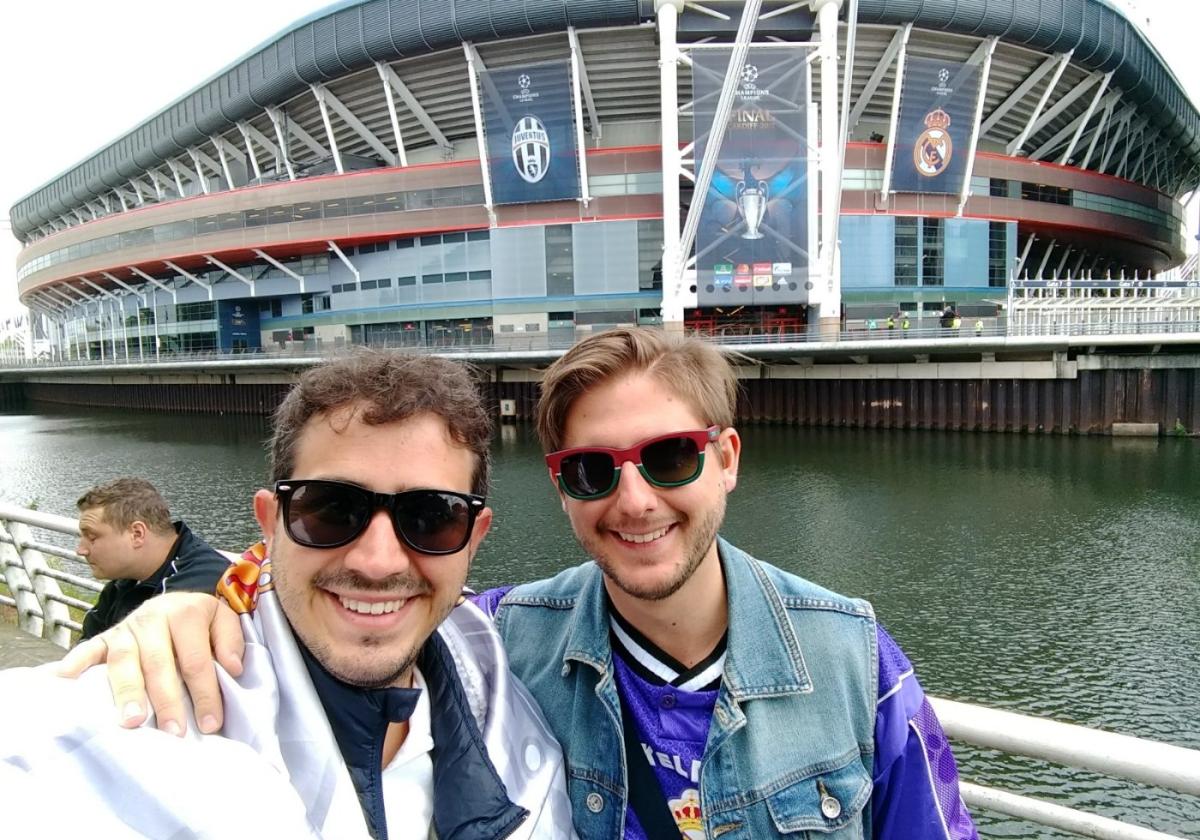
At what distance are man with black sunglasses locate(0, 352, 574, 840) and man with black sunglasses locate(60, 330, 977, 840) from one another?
0.48 ft

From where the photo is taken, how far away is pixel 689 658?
66.6 inches

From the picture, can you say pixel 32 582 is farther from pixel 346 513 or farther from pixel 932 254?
pixel 932 254

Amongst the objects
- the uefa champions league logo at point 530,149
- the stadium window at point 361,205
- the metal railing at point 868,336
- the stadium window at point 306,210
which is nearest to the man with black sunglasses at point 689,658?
the metal railing at point 868,336

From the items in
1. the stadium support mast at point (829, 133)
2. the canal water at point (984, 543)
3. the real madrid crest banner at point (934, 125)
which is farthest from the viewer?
the real madrid crest banner at point (934, 125)

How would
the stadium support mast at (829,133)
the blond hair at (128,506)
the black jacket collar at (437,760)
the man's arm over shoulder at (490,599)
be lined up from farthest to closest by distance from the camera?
the stadium support mast at (829,133)
the blond hair at (128,506)
the man's arm over shoulder at (490,599)
the black jacket collar at (437,760)

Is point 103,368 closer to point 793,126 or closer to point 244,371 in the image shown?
point 244,371

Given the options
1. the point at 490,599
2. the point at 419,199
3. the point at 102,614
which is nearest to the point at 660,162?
the point at 419,199

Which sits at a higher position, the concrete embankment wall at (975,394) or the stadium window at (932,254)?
the stadium window at (932,254)

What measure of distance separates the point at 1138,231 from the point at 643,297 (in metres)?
33.1

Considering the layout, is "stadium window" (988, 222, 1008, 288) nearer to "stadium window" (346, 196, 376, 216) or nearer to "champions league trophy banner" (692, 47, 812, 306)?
"champions league trophy banner" (692, 47, 812, 306)

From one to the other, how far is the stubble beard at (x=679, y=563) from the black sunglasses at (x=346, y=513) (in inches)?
13.7

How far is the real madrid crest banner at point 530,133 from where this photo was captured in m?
34.3

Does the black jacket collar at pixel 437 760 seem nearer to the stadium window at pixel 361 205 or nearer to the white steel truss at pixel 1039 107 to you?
the stadium window at pixel 361 205

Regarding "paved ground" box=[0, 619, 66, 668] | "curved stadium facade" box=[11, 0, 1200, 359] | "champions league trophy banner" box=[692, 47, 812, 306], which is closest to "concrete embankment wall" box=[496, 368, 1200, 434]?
"curved stadium facade" box=[11, 0, 1200, 359]
